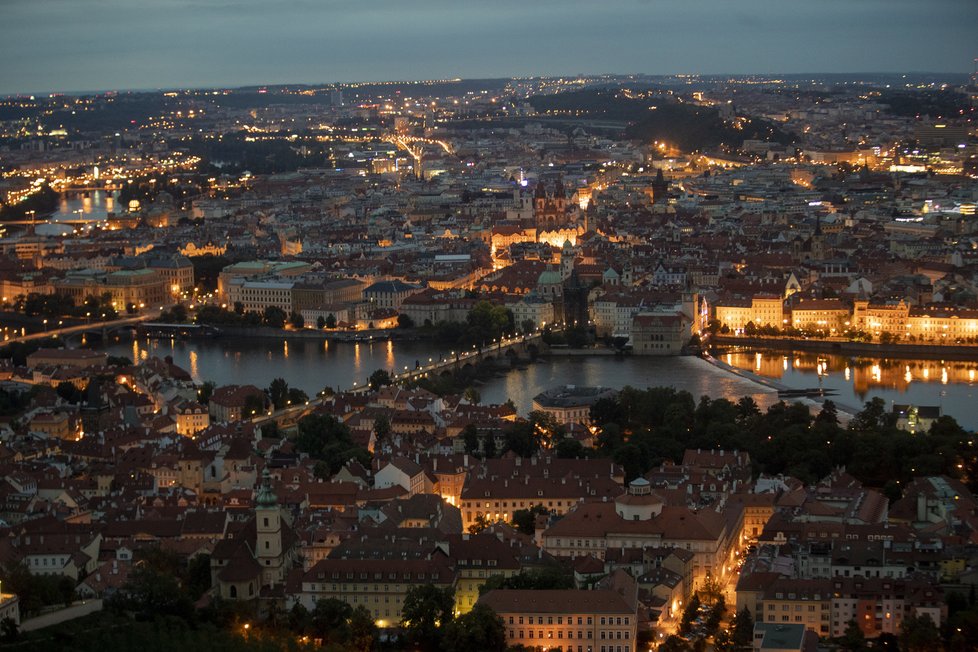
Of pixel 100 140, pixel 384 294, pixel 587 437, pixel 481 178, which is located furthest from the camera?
pixel 100 140

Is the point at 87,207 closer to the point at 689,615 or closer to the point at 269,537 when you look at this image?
the point at 269,537

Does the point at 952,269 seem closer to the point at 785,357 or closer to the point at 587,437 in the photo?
the point at 785,357

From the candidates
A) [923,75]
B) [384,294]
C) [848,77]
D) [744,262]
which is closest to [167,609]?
[384,294]

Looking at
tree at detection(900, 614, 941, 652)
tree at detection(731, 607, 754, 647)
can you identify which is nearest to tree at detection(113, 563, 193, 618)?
tree at detection(731, 607, 754, 647)

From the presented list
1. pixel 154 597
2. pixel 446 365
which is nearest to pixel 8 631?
pixel 154 597

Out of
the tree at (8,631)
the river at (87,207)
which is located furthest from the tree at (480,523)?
the river at (87,207)

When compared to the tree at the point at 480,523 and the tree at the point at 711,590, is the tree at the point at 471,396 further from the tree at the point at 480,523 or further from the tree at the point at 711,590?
the tree at the point at 711,590
